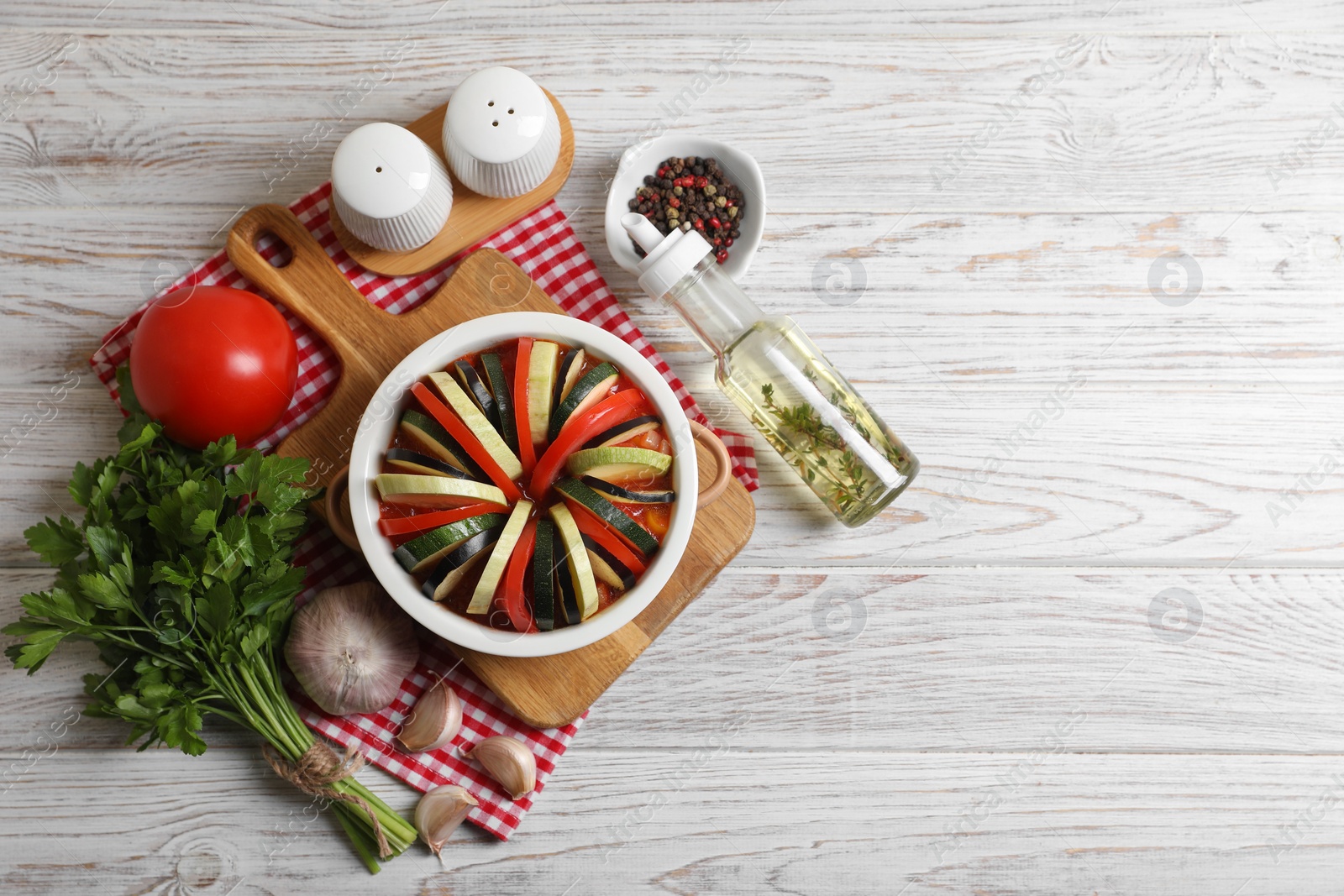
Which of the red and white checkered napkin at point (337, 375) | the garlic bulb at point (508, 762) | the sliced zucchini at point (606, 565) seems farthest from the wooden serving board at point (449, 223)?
the garlic bulb at point (508, 762)

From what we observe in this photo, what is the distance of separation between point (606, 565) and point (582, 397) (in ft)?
1.13

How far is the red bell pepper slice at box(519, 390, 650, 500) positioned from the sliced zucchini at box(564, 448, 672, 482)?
0.03 metres

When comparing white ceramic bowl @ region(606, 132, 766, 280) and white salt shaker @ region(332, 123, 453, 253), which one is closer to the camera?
white salt shaker @ region(332, 123, 453, 253)

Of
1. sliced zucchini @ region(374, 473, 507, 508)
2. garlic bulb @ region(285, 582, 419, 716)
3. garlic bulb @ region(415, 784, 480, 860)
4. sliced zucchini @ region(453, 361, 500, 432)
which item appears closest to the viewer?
sliced zucchini @ region(374, 473, 507, 508)

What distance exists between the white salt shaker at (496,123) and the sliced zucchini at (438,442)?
0.61 meters

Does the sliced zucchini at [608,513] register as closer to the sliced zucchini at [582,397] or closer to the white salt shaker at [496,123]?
the sliced zucchini at [582,397]

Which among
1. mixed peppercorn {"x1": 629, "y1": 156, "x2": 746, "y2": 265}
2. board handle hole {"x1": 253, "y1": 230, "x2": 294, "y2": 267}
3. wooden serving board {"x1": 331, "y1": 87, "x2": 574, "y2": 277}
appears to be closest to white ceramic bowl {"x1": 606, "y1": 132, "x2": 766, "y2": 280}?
mixed peppercorn {"x1": 629, "y1": 156, "x2": 746, "y2": 265}

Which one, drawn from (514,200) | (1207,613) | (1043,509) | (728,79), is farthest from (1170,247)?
(514,200)

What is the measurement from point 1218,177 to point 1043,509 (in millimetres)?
991

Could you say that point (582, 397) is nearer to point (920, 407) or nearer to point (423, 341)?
point (423, 341)

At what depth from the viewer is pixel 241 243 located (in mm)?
2043

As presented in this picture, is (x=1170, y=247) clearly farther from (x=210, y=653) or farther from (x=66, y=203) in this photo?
(x=66, y=203)

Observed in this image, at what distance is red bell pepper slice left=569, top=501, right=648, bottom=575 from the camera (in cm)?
176

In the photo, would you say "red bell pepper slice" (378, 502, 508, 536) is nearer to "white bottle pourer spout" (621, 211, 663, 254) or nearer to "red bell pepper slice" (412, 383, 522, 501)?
"red bell pepper slice" (412, 383, 522, 501)
